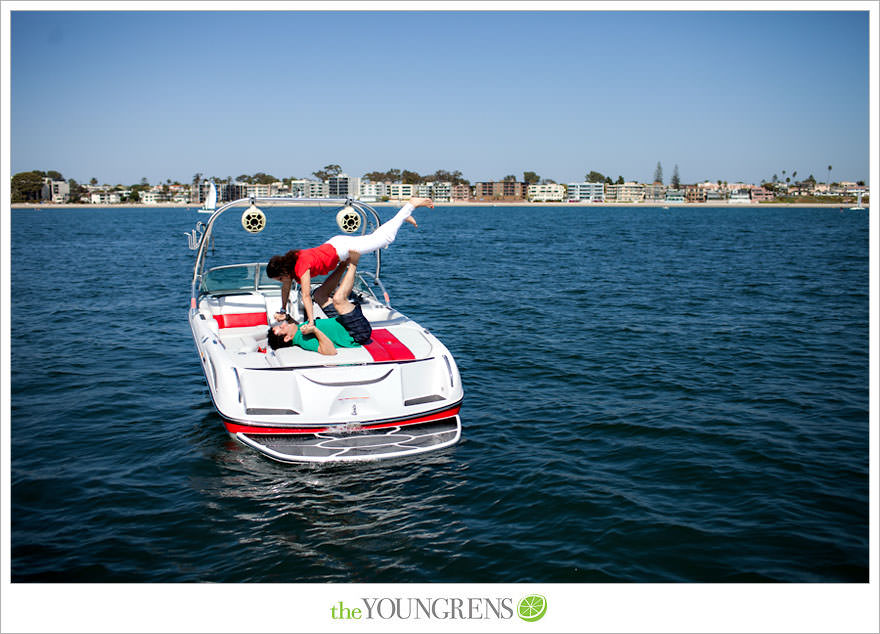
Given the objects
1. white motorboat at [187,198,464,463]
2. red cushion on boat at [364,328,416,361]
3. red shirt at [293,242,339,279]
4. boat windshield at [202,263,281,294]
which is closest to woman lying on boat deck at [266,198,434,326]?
red shirt at [293,242,339,279]

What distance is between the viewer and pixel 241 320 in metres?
10.1

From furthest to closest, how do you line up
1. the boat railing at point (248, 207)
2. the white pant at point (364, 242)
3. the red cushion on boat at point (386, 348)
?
the boat railing at point (248, 207)
the white pant at point (364, 242)
the red cushion on boat at point (386, 348)

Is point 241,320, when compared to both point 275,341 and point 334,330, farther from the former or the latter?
point 334,330

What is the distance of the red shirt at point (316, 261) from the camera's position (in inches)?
325

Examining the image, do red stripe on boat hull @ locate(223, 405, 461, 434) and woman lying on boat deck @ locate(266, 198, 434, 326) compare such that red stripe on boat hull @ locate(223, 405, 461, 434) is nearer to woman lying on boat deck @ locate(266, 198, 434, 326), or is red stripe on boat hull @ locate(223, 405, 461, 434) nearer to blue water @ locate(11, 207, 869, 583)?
blue water @ locate(11, 207, 869, 583)

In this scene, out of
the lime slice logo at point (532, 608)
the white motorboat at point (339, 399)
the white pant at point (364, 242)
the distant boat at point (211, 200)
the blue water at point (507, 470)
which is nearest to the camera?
the lime slice logo at point (532, 608)

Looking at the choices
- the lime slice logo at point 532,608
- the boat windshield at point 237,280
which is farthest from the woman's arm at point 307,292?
the lime slice logo at point 532,608

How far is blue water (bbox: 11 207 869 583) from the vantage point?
586 cm

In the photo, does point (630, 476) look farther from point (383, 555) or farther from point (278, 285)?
point (278, 285)

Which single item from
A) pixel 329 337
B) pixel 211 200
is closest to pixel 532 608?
pixel 329 337

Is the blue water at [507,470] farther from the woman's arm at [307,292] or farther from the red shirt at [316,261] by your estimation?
the red shirt at [316,261]

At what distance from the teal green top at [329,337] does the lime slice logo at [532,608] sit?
Answer: 4384 millimetres

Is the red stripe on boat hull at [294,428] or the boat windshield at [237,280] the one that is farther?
the boat windshield at [237,280]

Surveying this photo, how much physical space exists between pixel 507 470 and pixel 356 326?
8.71 feet
